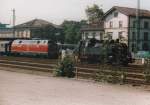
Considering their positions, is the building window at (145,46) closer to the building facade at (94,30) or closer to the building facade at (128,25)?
the building facade at (128,25)

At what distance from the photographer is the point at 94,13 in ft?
362

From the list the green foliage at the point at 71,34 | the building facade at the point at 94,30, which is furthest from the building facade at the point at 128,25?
the green foliage at the point at 71,34

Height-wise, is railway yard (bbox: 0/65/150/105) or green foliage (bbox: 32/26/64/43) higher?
green foliage (bbox: 32/26/64/43)

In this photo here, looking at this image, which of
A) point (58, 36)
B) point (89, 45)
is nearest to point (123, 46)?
point (89, 45)

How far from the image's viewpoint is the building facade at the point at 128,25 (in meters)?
86.1

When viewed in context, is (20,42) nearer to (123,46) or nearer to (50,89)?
(123,46)

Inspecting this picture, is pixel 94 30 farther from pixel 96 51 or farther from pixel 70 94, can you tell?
pixel 70 94

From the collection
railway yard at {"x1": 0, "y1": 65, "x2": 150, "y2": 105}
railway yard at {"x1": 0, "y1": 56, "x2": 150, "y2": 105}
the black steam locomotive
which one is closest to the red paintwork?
the black steam locomotive

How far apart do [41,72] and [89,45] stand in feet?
31.3

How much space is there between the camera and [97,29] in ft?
316

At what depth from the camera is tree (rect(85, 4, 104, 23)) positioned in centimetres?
11000

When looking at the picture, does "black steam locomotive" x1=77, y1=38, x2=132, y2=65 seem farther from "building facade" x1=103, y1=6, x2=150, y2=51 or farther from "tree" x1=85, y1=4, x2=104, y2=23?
"tree" x1=85, y1=4, x2=104, y2=23

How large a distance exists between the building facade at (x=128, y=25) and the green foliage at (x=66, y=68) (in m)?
63.8

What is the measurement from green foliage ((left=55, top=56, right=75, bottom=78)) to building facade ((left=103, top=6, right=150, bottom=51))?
2510 inches
